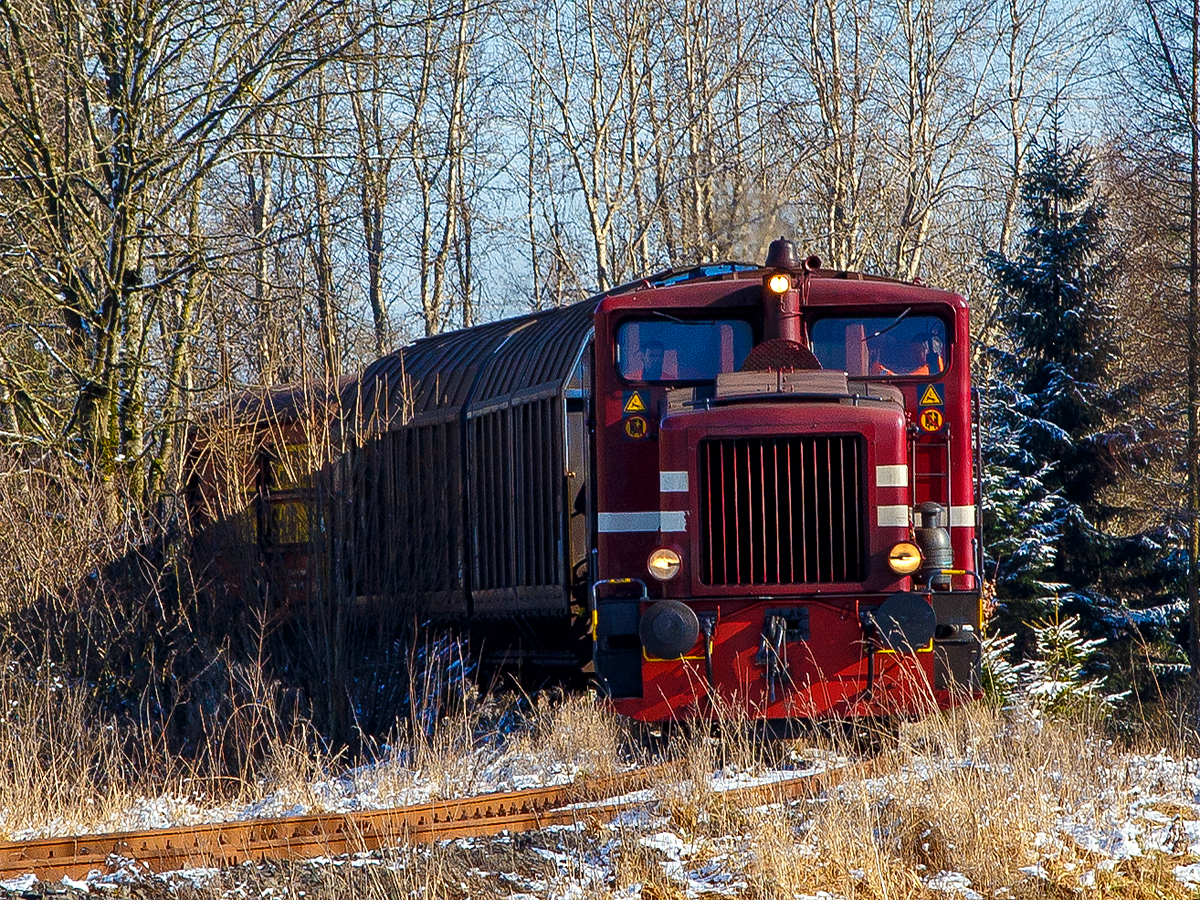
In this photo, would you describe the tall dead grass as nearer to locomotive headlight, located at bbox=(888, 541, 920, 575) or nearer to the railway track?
the railway track

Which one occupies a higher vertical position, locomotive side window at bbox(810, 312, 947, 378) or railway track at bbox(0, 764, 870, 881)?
locomotive side window at bbox(810, 312, 947, 378)

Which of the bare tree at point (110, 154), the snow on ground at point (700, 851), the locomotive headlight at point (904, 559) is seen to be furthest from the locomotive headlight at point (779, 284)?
the bare tree at point (110, 154)

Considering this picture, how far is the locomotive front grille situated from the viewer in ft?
27.8

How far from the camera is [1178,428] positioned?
20.2 m

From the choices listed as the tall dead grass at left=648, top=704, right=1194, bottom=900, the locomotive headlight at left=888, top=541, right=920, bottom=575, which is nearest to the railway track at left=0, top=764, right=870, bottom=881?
the tall dead grass at left=648, top=704, right=1194, bottom=900

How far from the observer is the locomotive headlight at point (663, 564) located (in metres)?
8.48

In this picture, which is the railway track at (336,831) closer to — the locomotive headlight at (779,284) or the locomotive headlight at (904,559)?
the locomotive headlight at (904,559)

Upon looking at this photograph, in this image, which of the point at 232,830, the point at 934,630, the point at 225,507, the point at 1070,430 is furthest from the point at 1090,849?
the point at 1070,430

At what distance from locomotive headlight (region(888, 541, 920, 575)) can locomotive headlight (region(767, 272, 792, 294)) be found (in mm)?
1867

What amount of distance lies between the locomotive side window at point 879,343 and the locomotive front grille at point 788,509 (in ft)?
3.46

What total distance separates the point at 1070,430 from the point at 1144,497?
1.39 metres

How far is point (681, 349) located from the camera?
9.43 meters

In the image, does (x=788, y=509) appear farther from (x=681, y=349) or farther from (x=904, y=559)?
(x=681, y=349)

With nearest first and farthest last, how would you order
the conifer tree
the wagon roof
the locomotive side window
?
1. the locomotive side window
2. the wagon roof
3. the conifer tree
